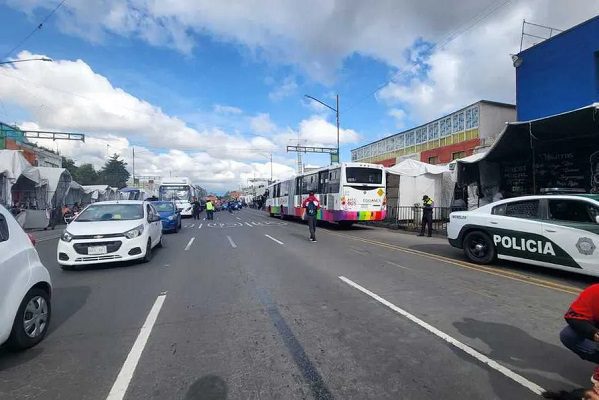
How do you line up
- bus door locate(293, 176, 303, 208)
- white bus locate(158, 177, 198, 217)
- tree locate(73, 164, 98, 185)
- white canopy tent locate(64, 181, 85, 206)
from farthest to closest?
tree locate(73, 164, 98, 185) < white canopy tent locate(64, 181, 85, 206) < white bus locate(158, 177, 198, 217) < bus door locate(293, 176, 303, 208)

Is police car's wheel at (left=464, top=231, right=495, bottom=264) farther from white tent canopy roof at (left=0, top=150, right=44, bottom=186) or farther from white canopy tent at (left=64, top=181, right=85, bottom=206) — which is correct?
white canopy tent at (left=64, top=181, right=85, bottom=206)

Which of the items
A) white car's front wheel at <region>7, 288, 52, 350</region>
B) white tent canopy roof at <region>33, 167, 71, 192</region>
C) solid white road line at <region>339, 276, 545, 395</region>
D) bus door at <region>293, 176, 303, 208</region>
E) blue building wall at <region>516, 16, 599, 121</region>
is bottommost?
solid white road line at <region>339, 276, 545, 395</region>

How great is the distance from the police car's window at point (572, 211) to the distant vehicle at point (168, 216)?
50.5 ft

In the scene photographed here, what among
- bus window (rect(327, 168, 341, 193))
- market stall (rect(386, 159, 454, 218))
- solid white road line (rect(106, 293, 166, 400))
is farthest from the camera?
market stall (rect(386, 159, 454, 218))

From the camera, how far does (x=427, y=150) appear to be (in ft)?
122

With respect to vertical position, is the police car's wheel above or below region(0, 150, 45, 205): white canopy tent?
below

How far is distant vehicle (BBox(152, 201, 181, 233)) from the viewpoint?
18094 mm

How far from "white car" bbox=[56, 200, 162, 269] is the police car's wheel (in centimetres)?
778

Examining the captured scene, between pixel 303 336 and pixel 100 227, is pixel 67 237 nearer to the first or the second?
pixel 100 227

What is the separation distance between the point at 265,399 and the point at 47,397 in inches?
70.2

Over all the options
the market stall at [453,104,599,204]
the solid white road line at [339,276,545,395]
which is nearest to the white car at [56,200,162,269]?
the solid white road line at [339,276,545,395]

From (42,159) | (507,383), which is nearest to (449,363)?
(507,383)

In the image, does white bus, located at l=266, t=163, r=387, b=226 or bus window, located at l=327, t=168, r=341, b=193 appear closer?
white bus, located at l=266, t=163, r=387, b=226

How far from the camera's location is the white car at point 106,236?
27.3 feet
